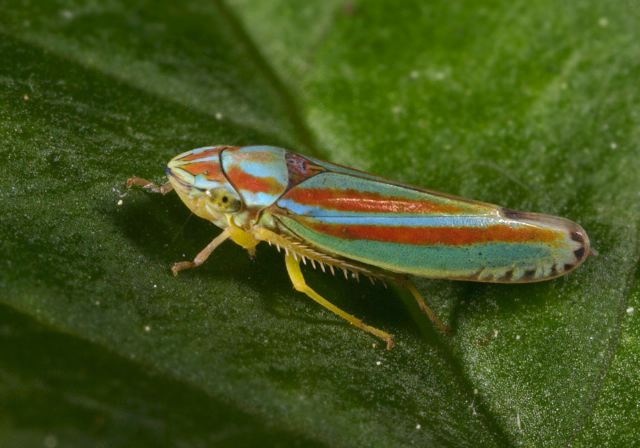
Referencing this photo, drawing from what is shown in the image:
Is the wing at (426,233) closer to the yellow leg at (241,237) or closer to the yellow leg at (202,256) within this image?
the yellow leg at (241,237)

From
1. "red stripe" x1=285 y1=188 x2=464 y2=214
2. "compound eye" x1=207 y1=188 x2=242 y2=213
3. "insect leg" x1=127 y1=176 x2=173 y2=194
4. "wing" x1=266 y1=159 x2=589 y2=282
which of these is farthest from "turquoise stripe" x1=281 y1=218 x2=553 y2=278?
"insect leg" x1=127 y1=176 x2=173 y2=194

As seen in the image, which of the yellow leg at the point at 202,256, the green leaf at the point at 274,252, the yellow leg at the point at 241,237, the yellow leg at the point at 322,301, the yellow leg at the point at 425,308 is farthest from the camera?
the yellow leg at the point at 241,237

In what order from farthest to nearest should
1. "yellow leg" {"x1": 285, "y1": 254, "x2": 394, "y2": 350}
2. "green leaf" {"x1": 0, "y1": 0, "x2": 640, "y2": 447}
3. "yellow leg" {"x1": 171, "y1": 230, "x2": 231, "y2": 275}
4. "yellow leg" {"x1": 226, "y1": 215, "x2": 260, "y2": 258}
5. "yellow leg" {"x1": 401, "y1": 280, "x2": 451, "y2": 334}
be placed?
"yellow leg" {"x1": 226, "y1": 215, "x2": 260, "y2": 258} → "yellow leg" {"x1": 401, "y1": 280, "x2": 451, "y2": 334} → "yellow leg" {"x1": 285, "y1": 254, "x2": 394, "y2": 350} → "yellow leg" {"x1": 171, "y1": 230, "x2": 231, "y2": 275} → "green leaf" {"x1": 0, "y1": 0, "x2": 640, "y2": 447}

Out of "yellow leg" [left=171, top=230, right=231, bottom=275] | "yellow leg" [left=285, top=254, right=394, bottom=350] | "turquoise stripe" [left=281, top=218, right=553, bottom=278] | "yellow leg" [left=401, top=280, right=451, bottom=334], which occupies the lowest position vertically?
"yellow leg" [left=171, top=230, right=231, bottom=275]

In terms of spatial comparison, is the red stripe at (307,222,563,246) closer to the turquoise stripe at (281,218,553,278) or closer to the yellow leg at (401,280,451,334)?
the turquoise stripe at (281,218,553,278)

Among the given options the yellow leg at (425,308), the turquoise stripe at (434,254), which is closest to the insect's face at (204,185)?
the turquoise stripe at (434,254)

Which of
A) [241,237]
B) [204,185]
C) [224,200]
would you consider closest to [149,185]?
[204,185]

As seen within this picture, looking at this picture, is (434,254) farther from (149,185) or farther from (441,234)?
(149,185)
